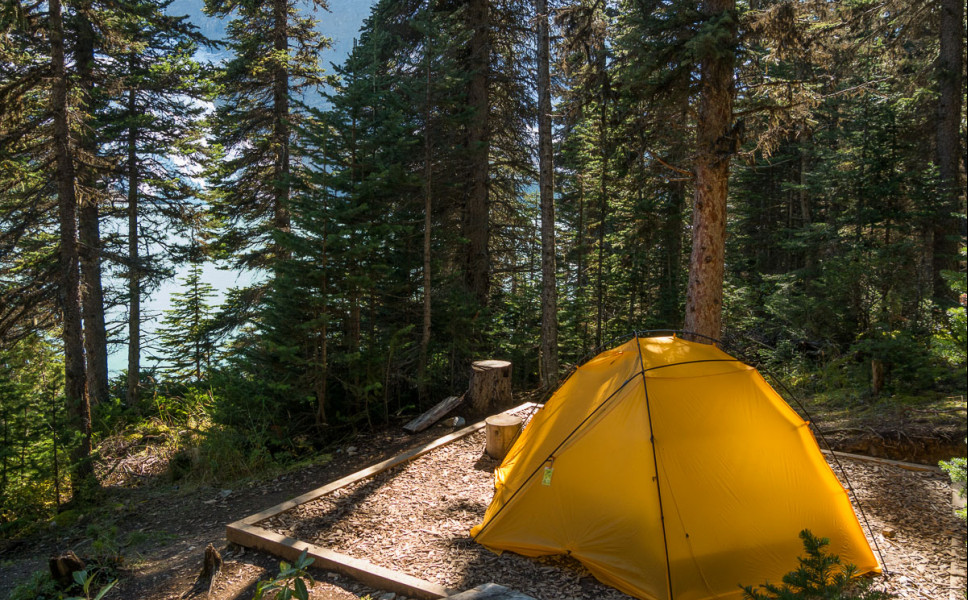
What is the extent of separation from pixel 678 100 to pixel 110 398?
14722 mm

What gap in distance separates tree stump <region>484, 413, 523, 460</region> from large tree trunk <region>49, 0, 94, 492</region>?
6.32 meters

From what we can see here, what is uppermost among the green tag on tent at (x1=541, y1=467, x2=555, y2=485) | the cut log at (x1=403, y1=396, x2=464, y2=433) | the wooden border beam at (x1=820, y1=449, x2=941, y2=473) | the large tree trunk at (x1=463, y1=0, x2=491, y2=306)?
the large tree trunk at (x1=463, y1=0, x2=491, y2=306)

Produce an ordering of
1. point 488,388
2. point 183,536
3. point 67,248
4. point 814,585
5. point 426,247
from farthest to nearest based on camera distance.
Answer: point 426,247, point 488,388, point 67,248, point 183,536, point 814,585

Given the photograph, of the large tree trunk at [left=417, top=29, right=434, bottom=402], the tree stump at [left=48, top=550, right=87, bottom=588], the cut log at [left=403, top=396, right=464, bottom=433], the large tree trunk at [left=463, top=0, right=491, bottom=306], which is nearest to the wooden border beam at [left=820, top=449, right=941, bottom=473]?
the cut log at [left=403, top=396, right=464, bottom=433]

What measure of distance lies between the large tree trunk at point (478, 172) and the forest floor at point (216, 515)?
4.47m

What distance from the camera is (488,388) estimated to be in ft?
29.2

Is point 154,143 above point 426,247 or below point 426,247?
above

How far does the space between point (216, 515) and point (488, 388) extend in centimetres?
436

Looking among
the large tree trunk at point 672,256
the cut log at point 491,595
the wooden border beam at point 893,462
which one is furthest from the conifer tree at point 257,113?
the wooden border beam at point 893,462

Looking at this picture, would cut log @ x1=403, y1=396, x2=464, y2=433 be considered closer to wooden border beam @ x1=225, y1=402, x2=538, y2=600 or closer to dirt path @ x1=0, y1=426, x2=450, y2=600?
dirt path @ x1=0, y1=426, x2=450, y2=600

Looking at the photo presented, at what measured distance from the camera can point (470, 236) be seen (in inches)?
471

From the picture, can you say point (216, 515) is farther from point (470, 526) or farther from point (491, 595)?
point (491, 595)

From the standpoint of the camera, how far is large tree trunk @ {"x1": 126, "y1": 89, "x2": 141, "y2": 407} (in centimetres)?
1287

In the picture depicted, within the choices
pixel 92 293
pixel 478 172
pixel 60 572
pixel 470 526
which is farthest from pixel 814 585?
pixel 92 293
